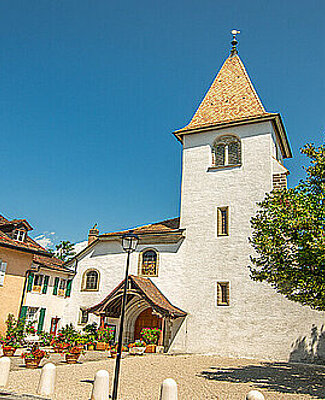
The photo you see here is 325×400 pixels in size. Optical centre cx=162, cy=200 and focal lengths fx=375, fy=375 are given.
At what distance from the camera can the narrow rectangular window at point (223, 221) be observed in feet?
73.6

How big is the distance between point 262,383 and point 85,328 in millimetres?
13412

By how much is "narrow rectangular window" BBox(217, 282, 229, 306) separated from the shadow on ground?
555 cm

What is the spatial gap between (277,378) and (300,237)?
5.15 metres

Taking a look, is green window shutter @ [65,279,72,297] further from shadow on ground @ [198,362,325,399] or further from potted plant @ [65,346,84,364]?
shadow on ground @ [198,362,325,399]

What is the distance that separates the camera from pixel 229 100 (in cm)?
2614

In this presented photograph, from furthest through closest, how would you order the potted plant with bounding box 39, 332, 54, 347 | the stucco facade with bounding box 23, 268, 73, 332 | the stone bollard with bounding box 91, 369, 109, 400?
1. the stucco facade with bounding box 23, 268, 73, 332
2. the potted plant with bounding box 39, 332, 54, 347
3. the stone bollard with bounding box 91, 369, 109, 400

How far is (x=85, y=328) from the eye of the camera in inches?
881

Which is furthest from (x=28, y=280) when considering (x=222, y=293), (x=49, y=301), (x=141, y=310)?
(x=222, y=293)

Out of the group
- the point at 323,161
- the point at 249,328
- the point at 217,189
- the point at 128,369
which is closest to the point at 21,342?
the point at 128,369

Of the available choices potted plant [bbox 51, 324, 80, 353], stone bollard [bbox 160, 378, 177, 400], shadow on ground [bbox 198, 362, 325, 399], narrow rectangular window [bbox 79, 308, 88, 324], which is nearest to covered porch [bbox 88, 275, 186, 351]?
potted plant [bbox 51, 324, 80, 353]

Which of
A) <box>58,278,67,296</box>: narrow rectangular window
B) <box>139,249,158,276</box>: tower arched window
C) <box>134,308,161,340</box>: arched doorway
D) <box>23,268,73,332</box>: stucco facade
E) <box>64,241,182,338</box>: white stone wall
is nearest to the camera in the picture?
<box>64,241,182,338</box>: white stone wall

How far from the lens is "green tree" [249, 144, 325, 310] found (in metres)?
10.9

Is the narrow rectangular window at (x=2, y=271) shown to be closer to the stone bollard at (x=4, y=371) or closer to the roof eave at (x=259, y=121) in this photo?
the stone bollard at (x=4, y=371)

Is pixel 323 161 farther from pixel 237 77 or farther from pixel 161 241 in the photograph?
pixel 237 77
